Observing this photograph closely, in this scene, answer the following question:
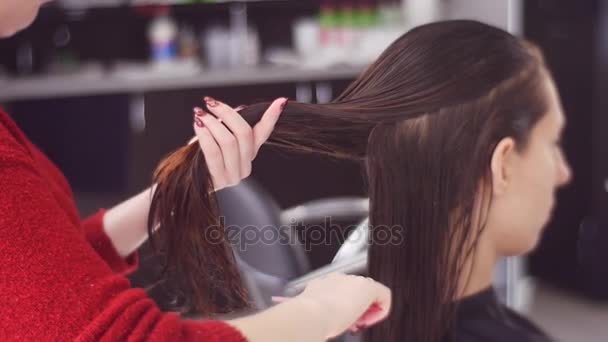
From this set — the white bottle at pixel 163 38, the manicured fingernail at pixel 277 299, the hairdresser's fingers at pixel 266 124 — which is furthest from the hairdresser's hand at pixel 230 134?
the white bottle at pixel 163 38

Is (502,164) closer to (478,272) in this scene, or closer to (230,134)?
(478,272)

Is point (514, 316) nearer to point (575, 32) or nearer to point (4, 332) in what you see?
point (575, 32)

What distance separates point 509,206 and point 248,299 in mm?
329

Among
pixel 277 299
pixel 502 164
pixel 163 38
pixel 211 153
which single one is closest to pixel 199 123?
pixel 211 153

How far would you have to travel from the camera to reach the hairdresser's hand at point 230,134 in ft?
2.84

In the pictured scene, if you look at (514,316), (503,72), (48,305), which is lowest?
(514,316)

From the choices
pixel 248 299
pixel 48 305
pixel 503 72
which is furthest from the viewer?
pixel 248 299

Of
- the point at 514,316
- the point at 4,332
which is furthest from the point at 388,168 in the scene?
the point at 4,332

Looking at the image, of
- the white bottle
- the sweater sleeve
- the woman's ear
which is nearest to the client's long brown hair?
the woman's ear

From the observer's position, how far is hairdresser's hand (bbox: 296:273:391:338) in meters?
0.83

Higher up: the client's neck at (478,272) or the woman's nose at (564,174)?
the woman's nose at (564,174)

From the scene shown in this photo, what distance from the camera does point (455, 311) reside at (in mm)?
891

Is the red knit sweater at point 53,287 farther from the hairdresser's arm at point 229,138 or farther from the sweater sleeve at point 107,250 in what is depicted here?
the sweater sleeve at point 107,250

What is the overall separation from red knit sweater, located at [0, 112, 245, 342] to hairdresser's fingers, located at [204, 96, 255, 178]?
21 centimetres
